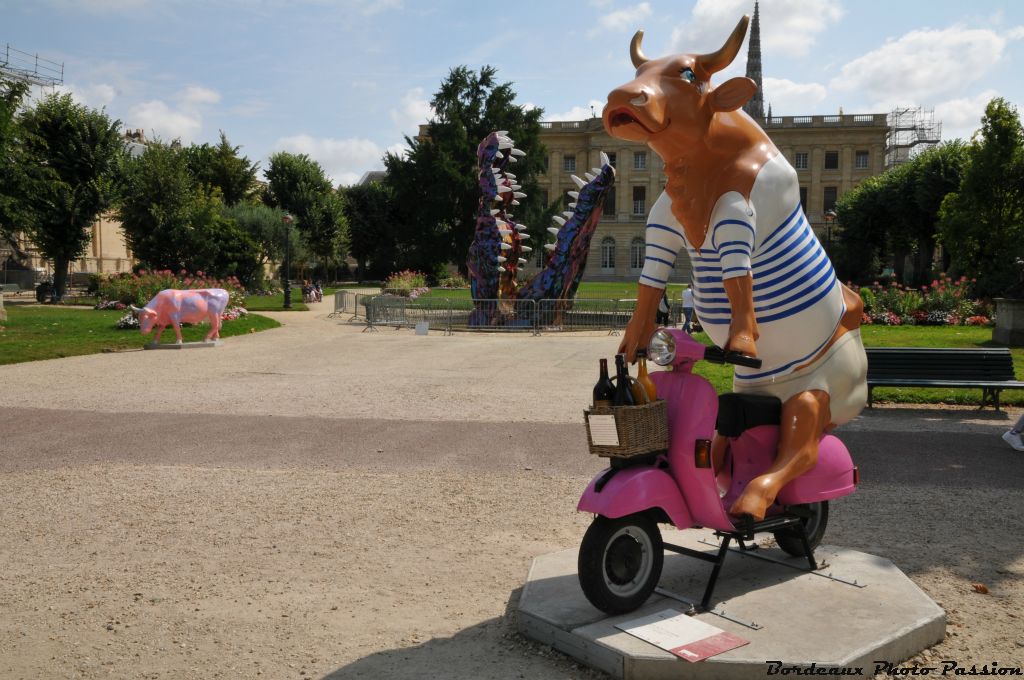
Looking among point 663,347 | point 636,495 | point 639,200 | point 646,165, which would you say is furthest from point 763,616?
point 639,200

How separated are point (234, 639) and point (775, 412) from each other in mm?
3002

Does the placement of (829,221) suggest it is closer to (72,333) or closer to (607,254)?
(72,333)

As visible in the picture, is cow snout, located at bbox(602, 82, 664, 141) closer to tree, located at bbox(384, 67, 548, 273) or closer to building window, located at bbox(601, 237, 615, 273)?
tree, located at bbox(384, 67, 548, 273)

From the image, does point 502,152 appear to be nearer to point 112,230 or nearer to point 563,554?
point 563,554

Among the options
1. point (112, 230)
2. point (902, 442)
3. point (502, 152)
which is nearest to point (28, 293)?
point (112, 230)

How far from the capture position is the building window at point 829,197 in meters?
74.6

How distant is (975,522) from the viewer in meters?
5.73

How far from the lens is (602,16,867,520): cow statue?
4129 millimetres

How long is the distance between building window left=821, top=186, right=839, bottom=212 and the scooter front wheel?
77201mm

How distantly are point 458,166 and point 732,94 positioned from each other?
4423 cm

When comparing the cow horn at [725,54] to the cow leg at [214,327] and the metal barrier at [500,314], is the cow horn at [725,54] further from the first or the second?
the metal barrier at [500,314]

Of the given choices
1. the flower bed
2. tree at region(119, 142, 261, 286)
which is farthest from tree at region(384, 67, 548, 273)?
the flower bed

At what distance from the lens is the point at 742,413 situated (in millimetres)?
4312

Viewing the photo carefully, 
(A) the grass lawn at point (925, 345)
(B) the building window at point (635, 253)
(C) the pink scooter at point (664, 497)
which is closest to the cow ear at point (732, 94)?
(C) the pink scooter at point (664, 497)
